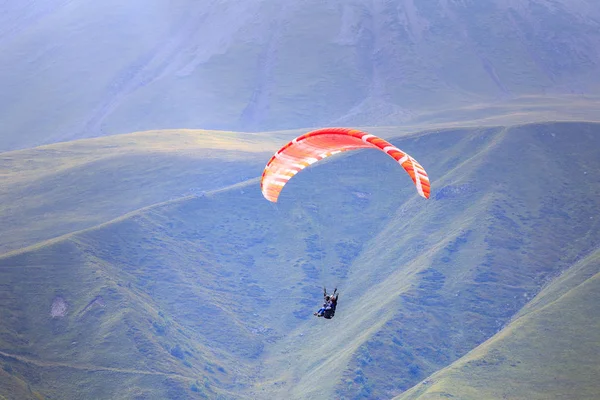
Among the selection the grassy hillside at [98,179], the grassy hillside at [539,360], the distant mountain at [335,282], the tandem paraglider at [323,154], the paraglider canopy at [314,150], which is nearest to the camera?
the tandem paraglider at [323,154]

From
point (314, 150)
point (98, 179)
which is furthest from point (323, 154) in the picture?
point (98, 179)

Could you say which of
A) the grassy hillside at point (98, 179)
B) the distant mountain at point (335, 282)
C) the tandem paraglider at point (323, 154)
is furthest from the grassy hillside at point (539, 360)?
the grassy hillside at point (98, 179)

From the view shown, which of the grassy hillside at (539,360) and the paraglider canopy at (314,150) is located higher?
the paraglider canopy at (314,150)

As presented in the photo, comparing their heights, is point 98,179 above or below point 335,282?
above

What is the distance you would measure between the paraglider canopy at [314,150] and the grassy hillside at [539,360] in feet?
161

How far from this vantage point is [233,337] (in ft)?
401

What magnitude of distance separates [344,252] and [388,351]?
40410mm

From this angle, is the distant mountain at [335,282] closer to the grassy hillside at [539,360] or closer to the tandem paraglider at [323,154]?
the grassy hillside at [539,360]

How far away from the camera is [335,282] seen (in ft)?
460

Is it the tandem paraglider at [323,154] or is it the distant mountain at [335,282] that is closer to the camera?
the tandem paraglider at [323,154]

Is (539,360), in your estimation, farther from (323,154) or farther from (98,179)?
(98,179)

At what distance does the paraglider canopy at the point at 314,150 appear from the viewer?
46.4 metres

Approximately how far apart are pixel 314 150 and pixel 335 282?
9079 centimetres

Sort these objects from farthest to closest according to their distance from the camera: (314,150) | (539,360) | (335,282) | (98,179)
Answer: (98,179) < (335,282) < (539,360) < (314,150)
